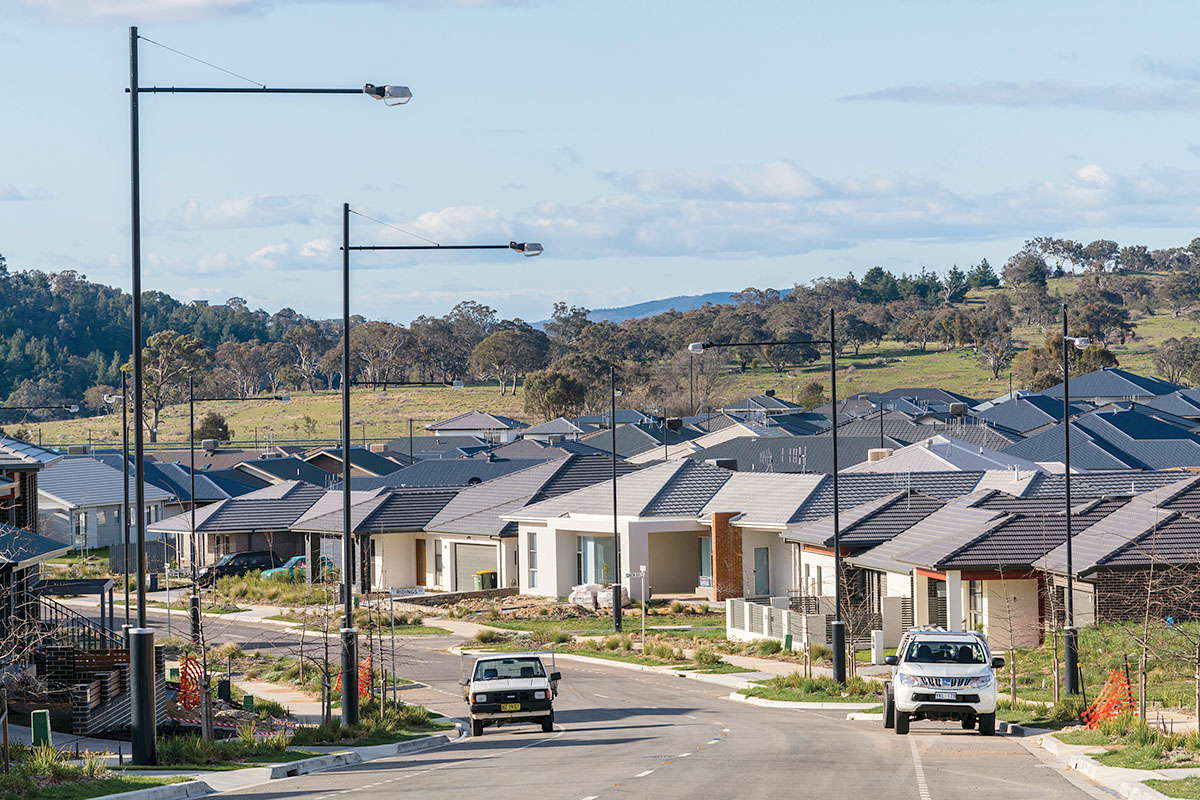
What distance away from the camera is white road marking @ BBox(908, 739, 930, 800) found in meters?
18.9

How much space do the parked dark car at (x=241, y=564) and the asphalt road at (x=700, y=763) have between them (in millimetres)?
40289

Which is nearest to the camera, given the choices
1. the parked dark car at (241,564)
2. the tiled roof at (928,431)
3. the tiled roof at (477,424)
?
the parked dark car at (241,564)

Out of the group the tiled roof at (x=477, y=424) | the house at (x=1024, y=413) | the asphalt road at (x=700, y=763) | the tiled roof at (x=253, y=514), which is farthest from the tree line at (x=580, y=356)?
the asphalt road at (x=700, y=763)

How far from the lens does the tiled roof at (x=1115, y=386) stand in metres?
117

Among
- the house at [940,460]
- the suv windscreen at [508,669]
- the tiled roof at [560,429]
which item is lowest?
the suv windscreen at [508,669]

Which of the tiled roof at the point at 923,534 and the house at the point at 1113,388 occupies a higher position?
the house at the point at 1113,388

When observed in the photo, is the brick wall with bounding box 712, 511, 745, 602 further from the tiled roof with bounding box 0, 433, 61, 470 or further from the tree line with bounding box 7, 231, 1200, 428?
the tree line with bounding box 7, 231, 1200, 428

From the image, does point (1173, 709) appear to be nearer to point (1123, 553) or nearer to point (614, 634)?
point (1123, 553)

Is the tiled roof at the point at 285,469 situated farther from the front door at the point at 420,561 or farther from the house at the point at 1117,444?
the house at the point at 1117,444

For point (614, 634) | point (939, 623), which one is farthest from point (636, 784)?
point (614, 634)

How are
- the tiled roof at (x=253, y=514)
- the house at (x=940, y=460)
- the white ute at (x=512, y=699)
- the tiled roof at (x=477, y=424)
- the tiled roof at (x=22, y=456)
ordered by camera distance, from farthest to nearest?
1. the tiled roof at (x=477, y=424)
2. the tiled roof at (x=253, y=514)
3. the house at (x=940, y=460)
4. the tiled roof at (x=22, y=456)
5. the white ute at (x=512, y=699)

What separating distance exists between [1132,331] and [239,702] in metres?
164

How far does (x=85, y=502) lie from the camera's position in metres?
85.2

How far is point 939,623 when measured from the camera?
1697 inches
